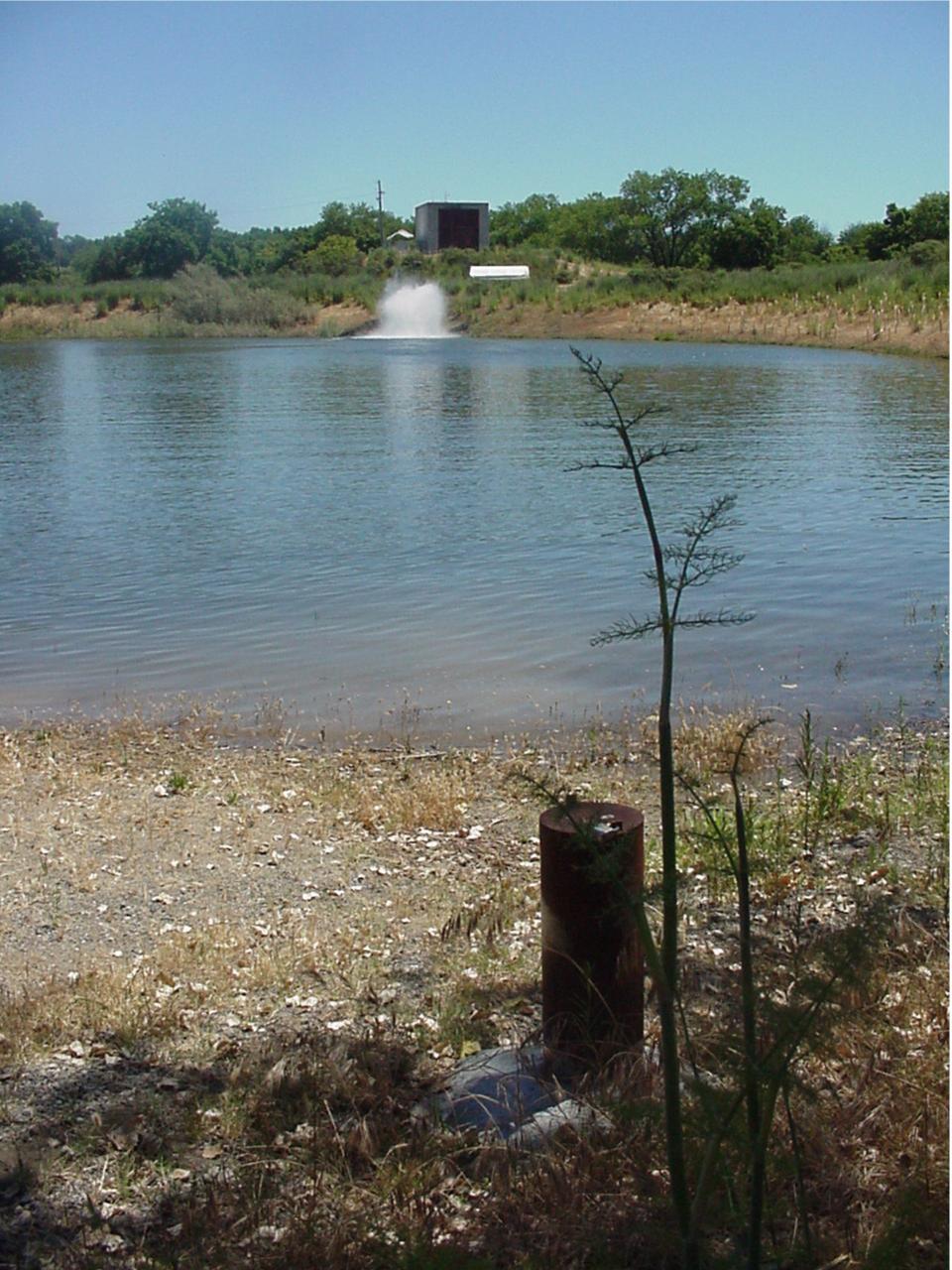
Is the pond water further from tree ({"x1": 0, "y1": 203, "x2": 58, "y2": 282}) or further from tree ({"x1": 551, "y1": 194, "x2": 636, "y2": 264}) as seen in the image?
tree ({"x1": 551, "y1": 194, "x2": 636, "y2": 264})

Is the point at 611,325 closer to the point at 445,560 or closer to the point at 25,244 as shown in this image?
the point at 25,244

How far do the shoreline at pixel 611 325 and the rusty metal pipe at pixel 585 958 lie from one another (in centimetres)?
3434

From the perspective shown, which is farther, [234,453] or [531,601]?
[234,453]

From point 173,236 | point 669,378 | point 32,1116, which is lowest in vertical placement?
point 32,1116

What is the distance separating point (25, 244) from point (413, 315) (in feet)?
61.5

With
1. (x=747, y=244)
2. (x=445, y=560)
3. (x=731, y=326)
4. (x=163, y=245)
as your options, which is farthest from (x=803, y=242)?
(x=445, y=560)

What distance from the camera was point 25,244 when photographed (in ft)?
214

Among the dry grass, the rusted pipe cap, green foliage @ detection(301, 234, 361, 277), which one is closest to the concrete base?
the dry grass

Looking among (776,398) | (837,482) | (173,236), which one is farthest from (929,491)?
(173,236)

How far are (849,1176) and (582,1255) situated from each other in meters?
0.57

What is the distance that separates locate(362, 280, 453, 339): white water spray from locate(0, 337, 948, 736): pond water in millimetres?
38294

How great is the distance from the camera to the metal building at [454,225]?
93938mm

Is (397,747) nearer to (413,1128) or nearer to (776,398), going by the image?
(413,1128)

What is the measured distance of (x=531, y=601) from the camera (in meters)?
10.0
